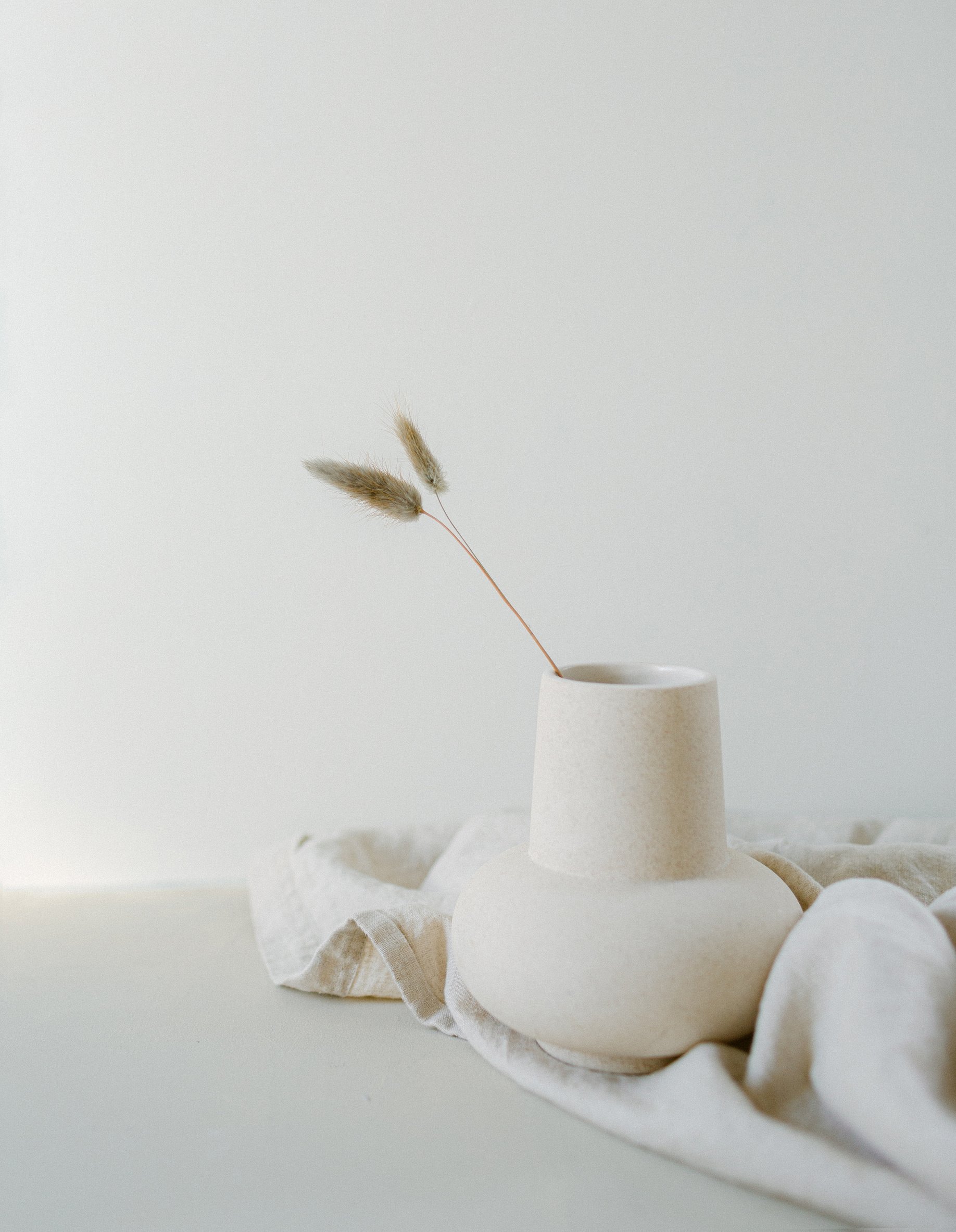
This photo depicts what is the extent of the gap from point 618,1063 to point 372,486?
50 cm

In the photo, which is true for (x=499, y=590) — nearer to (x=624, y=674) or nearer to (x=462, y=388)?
(x=624, y=674)

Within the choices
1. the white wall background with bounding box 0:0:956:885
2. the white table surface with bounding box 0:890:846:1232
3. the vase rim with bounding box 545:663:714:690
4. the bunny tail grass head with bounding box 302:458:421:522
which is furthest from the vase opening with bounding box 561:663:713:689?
the white wall background with bounding box 0:0:956:885

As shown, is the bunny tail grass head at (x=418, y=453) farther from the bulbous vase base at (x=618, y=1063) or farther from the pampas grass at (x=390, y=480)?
the bulbous vase base at (x=618, y=1063)

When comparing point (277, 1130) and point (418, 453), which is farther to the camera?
point (418, 453)

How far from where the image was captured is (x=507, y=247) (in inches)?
46.2

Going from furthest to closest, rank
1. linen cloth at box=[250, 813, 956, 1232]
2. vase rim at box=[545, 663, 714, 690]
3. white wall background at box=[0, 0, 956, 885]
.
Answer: white wall background at box=[0, 0, 956, 885], vase rim at box=[545, 663, 714, 690], linen cloth at box=[250, 813, 956, 1232]

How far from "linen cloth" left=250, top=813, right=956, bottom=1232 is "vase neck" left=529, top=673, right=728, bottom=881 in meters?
0.11

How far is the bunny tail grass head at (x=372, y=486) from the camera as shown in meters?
0.76

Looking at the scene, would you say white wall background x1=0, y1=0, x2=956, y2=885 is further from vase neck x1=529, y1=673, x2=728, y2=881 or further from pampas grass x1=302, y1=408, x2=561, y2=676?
vase neck x1=529, y1=673, x2=728, y2=881

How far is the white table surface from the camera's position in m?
0.55

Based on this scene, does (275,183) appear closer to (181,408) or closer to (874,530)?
(181,408)

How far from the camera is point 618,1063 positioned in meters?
0.68

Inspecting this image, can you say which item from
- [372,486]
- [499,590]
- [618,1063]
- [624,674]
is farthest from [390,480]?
[618,1063]

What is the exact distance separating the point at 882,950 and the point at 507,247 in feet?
3.09
